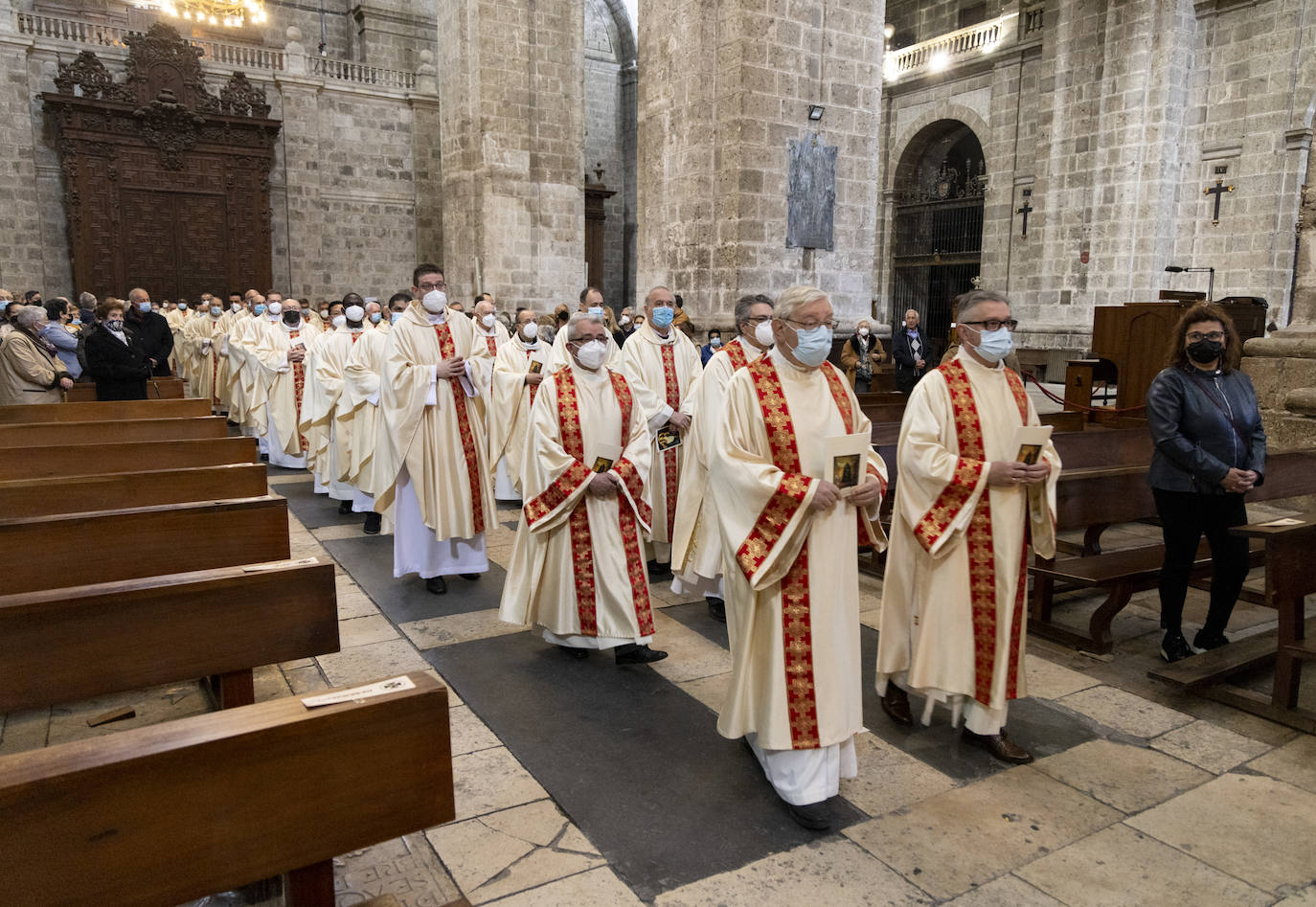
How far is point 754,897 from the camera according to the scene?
8.13ft

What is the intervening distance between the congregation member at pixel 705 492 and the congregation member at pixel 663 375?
22.7 inches

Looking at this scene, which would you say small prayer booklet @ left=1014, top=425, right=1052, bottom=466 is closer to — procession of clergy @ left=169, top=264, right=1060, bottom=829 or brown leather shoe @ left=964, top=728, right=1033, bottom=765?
procession of clergy @ left=169, top=264, right=1060, bottom=829

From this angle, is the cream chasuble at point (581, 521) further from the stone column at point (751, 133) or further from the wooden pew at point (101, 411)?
the stone column at point (751, 133)

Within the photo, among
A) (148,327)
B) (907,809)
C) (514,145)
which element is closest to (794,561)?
(907,809)

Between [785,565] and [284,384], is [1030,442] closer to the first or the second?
[785,565]

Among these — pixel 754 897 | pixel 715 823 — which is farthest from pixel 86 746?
pixel 715 823

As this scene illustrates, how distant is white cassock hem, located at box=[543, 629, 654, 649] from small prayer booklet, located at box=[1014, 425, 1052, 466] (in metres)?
1.86

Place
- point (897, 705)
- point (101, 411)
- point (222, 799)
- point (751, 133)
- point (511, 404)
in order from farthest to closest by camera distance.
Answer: point (751, 133) < point (511, 404) < point (101, 411) < point (897, 705) < point (222, 799)

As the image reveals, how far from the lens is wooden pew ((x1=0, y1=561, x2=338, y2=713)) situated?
2.30m

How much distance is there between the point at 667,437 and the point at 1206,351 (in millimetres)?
2730

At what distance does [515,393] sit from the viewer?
21.1 ft

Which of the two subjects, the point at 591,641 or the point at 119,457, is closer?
the point at 591,641

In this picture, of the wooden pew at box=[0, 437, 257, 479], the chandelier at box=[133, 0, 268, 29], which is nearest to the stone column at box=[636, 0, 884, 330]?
the wooden pew at box=[0, 437, 257, 479]

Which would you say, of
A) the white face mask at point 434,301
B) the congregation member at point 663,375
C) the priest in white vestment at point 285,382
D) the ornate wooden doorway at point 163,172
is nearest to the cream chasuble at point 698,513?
the congregation member at point 663,375
